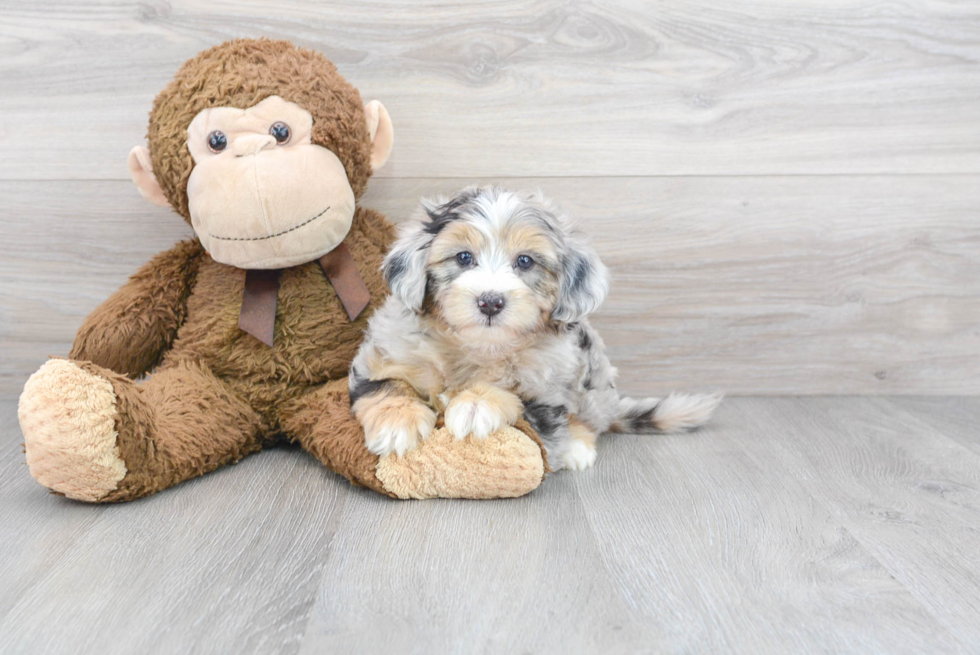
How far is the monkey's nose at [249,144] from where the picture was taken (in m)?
1.67

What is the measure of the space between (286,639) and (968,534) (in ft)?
3.99

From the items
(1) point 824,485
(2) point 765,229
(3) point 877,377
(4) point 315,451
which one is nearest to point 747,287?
(2) point 765,229

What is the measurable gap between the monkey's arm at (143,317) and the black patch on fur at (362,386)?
531 millimetres

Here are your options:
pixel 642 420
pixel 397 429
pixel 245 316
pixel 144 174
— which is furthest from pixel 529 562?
pixel 144 174

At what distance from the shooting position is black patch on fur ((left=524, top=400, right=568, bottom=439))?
5.37 ft

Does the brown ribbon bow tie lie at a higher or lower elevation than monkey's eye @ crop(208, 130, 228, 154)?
lower

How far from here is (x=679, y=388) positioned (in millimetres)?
2338

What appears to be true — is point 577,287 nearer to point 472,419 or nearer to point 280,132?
point 472,419

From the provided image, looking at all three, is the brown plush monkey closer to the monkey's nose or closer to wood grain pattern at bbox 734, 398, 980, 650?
the monkey's nose

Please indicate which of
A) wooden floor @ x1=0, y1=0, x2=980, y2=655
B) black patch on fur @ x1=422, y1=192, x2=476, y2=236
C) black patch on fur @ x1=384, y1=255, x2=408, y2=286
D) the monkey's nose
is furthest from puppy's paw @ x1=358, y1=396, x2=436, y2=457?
the monkey's nose

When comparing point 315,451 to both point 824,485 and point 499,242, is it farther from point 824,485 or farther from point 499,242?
point 824,485

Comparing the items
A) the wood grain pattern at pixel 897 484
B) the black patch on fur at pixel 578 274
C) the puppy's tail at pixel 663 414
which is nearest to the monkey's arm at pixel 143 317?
the black patch on fur at pixel 578 274

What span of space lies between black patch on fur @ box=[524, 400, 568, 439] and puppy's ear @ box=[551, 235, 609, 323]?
0.20 m

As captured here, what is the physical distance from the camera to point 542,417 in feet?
5.39
